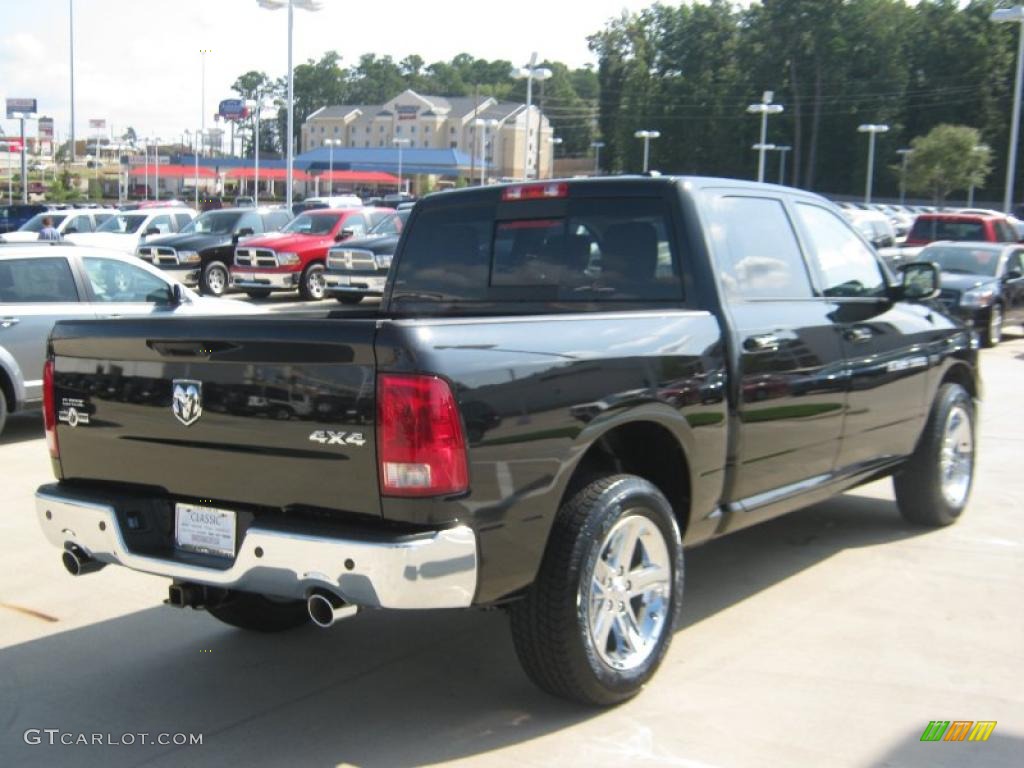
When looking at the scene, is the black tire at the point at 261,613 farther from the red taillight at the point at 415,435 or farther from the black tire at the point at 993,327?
the black tire at the point at 993,327

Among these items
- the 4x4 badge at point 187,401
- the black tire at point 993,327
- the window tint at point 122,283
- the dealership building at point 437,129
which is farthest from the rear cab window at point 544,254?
the dealership building at point 437,129

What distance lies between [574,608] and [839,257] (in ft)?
9.92

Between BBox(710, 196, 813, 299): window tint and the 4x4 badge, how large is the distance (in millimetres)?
2322

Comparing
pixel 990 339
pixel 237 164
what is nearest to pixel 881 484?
pixel 990 339

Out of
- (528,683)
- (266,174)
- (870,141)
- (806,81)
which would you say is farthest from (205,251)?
(266,174)

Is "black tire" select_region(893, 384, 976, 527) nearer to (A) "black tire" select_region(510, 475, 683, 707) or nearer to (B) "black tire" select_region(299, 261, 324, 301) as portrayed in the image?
(A) "black tire" select_region(510, 475, 683, 707)

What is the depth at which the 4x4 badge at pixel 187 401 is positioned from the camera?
3.93 metres

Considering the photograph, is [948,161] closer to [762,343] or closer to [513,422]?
[762,343]

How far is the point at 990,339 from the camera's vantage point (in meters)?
17.9

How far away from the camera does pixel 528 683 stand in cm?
454

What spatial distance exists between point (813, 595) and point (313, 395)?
3.12 meters

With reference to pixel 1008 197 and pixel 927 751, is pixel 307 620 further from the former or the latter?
pixel 1008 197

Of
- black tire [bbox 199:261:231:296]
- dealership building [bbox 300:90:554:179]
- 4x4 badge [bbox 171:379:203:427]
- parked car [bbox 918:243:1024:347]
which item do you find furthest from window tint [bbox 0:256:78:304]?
dealership building [bbox 300:90:554:179]

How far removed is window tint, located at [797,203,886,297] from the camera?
586 cm
